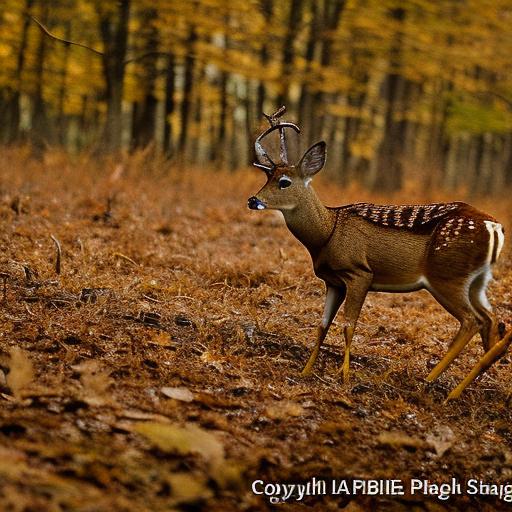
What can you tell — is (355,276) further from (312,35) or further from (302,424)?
(312,35)

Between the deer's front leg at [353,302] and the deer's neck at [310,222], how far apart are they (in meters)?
0.34

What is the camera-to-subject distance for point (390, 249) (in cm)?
448

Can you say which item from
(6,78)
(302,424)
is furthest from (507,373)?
(6,78)

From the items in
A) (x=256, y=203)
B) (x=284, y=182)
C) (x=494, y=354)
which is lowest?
(x=494, y=354)

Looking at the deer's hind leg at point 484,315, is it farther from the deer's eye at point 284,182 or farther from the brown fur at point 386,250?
the deer's eye at point 284,182

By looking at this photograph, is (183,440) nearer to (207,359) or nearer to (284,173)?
(207,359)

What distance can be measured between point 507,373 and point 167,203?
21.0 ft

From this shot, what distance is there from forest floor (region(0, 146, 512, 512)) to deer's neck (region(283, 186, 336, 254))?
0.90 m

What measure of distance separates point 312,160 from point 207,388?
62.6 inches

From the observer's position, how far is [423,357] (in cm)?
546

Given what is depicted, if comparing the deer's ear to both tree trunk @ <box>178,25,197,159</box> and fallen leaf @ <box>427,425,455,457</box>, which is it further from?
tree trunk @ <box>178,25,197,159</box>

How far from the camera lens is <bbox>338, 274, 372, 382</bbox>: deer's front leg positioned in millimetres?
4445

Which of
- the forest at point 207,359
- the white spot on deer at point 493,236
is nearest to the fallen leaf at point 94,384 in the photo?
the forest at point 207,359

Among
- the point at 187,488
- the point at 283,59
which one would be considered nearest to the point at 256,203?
the point at 187,488
